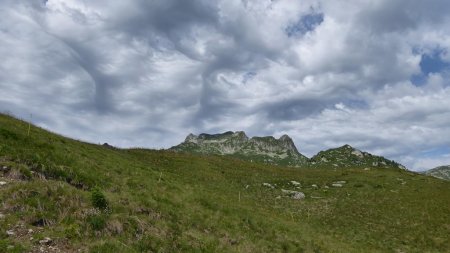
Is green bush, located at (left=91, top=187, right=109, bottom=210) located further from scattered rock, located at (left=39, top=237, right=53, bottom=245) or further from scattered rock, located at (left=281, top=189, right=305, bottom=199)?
scattered rock, located at (left=281, top=189, right=305, bottom=199)

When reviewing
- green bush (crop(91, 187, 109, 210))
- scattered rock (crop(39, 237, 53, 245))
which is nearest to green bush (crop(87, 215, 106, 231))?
green bush (crop(91, 187, 109, 210))

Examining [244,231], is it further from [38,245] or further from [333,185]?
[333,185]

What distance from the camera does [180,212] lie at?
24.7 m

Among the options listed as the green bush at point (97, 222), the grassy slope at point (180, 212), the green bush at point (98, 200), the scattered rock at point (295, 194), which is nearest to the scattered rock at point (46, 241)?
the grassy slope at point (180, 212)

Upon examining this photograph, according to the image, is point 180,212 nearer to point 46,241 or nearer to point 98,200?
point 98,200

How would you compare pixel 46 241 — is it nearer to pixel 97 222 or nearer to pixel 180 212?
pixel 97 222

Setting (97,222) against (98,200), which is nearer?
(97,222)

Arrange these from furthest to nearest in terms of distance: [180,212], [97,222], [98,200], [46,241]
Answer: [180,212], [98,200], [97,222], [46,241]

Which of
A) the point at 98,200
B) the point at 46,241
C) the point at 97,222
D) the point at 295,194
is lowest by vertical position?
the point at 46,241

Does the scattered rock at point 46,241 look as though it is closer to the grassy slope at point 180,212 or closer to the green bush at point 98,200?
the grassy slope at point 180,212

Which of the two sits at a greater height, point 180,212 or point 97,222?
point 180,212

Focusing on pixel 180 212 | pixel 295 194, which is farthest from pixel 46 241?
pixel 295 194

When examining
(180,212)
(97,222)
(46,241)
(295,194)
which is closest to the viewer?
(46,241)

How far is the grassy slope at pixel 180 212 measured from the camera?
17.5 metres
